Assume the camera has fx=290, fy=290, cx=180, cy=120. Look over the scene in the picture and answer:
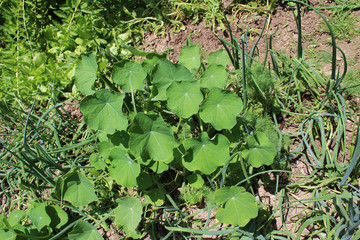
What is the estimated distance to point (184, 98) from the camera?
63.6 inches

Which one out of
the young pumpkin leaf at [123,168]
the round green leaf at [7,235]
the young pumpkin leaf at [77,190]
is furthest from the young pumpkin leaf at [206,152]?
the round green leaf at [7,235]

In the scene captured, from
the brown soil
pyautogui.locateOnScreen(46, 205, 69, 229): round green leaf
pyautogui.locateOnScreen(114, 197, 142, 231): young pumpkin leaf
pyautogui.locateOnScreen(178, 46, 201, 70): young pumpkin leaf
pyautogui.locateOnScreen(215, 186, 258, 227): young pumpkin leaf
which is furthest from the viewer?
the brown soil

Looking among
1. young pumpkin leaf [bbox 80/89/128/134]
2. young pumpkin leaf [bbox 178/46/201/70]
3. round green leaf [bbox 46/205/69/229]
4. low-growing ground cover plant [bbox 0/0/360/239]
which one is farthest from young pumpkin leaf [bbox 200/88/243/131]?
round green leaf [bbox 46/205/69/229]

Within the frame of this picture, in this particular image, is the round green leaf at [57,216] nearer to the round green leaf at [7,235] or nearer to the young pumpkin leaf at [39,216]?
the young pumpkin leaf at [39,216]

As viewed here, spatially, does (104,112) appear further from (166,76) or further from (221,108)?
(221,108)

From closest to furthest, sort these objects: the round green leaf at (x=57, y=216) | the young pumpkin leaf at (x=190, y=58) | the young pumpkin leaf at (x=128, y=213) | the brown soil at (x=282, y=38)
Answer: the young pumpkin leaf at (x=128, y=213), the round green leaf at (x=57, y=216), the young pumpkin leaf at (x=190, y=58), the brown soil at (x=282, y=38)

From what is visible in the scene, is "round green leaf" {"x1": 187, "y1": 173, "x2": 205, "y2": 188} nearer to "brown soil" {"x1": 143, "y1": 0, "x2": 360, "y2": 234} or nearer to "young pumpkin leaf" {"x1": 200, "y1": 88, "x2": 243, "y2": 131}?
"young pumpkin leaf" {"x1": 200, "y1": 88, "x2": 243, "y2": 131}

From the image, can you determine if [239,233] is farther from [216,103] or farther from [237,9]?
[237,9]

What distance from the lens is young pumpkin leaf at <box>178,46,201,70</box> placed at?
5.98ft

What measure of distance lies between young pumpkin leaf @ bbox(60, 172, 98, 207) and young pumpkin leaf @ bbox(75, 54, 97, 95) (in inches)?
19.8

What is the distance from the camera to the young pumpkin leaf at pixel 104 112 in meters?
1.57

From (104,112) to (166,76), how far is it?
1.35 feet

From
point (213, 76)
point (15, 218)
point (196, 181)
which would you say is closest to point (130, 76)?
point (213, 76)

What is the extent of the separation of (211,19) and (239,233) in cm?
173
